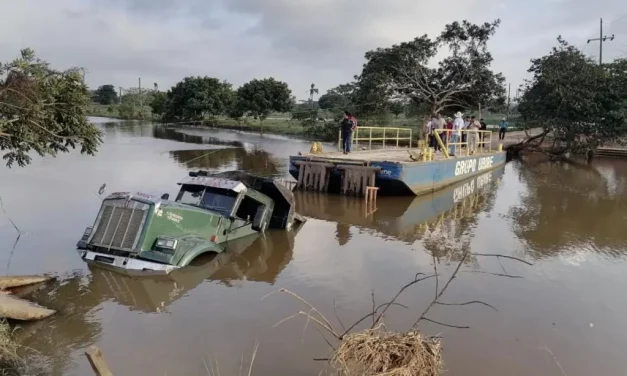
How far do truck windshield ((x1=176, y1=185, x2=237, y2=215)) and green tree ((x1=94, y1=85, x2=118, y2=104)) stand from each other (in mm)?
111447

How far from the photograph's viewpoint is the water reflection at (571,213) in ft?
36.0

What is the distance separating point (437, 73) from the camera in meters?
34.4

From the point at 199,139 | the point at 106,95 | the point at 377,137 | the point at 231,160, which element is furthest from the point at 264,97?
the point at 106,95

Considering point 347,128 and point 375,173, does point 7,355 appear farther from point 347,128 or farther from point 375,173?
point 347,128

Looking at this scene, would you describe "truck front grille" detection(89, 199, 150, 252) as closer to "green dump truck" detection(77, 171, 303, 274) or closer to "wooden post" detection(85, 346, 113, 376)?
"green dump truck" detection(77, 171, 303, 274)

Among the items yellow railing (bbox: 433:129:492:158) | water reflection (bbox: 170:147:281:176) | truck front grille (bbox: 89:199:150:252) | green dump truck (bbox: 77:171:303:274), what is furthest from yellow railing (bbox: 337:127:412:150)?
truck front grille (bbox: 89:199:150:252)

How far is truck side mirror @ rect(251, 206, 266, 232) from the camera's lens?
33.8 ft

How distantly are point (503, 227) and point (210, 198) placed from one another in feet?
24.2

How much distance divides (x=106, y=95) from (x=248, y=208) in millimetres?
113886

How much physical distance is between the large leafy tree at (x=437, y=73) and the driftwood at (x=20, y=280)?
28.2 m

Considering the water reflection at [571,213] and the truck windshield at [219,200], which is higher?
the truck windshield at [219,200]

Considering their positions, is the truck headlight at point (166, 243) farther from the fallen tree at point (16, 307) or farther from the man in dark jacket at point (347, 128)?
the man in dark jacket at point (347, 128)

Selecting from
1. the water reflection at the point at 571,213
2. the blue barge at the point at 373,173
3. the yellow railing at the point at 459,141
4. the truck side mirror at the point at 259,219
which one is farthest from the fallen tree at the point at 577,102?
the truck side mirror at the point at 259,219

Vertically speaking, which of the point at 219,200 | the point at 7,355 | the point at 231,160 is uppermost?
the point at 219,200
